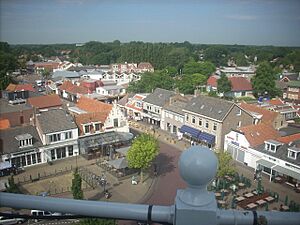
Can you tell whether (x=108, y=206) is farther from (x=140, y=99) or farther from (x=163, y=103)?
(x=140, y=99)

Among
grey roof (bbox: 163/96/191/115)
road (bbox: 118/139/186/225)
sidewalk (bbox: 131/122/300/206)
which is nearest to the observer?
road (bbox: 118/139/186/225)

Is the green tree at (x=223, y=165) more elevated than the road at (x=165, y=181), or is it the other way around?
the green tree at (x=223, y=165)

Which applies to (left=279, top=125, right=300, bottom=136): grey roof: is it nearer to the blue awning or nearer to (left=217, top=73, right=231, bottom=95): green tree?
the blue awning

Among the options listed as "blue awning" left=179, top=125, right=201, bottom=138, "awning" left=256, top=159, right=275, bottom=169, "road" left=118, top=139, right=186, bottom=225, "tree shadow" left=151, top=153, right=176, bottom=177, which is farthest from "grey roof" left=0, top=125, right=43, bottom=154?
"awning" left=256, top=159, right=275, bottom=169

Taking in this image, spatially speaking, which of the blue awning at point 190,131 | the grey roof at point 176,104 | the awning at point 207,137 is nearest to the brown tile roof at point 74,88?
the grey roof at point 176,104

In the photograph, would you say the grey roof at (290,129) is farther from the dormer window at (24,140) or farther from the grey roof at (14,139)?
the dormer window at (24,140)

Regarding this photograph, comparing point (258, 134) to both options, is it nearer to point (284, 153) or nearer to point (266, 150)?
point (266, 150)
